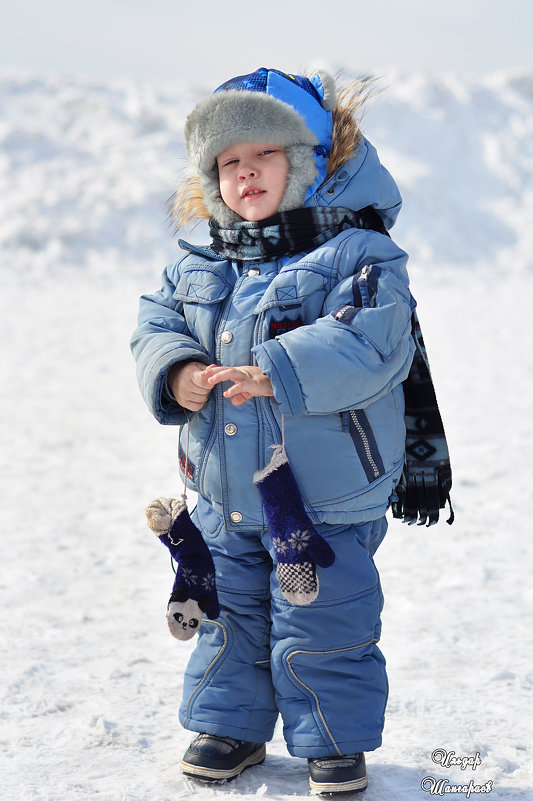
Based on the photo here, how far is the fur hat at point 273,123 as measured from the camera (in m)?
2.05

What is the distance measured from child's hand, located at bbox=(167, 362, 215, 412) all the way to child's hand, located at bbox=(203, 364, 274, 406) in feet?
0.25

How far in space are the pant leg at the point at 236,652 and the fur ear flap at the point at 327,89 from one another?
1.04 meters

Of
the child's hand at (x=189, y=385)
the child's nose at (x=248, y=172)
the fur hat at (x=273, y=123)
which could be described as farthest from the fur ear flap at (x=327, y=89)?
the child's hand at (x=189, y=385)

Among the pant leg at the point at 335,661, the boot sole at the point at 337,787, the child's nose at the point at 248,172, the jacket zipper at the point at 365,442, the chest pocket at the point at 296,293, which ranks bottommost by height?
the boot sole at the point at 337,787

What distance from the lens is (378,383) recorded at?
6.23 ft

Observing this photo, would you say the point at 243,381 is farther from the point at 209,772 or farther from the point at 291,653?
the point at 209,772

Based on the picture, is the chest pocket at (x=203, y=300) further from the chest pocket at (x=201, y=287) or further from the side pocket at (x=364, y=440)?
the side pocket at (x=364, y=440)

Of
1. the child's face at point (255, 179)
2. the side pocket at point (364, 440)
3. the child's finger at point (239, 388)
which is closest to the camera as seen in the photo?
the child's finger at point (239, 388)

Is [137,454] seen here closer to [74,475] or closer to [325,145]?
[74,475]

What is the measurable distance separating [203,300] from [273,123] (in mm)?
443

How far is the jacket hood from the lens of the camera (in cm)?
206

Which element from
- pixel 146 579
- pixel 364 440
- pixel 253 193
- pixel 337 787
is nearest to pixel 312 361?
pixel 364 440

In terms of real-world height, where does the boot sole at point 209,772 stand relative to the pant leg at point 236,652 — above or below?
below

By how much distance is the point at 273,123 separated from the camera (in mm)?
2047
